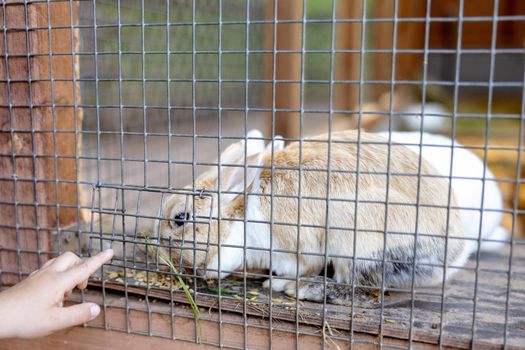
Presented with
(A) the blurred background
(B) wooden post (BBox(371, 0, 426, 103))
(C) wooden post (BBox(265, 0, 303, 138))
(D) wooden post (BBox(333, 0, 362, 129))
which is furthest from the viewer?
(B) wooden post (BBox(371, 0, 426, 103))

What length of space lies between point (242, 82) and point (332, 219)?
1.89ft

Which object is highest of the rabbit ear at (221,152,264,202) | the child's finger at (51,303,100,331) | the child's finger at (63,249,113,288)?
the rabbit ear at (221,152,264,202)

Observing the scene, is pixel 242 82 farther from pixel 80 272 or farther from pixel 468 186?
pixel 468 186

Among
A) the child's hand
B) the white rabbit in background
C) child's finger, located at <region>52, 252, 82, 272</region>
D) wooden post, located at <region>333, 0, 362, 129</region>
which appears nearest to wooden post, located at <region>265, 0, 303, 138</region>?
the white rabbit in background

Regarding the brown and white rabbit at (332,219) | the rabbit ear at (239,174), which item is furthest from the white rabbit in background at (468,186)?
the rabbit ear at (239,174)

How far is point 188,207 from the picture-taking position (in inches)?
80.4

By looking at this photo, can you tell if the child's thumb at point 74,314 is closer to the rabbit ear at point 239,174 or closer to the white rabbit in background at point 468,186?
the rabbit ear at point 239,174

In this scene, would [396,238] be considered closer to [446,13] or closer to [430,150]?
[430,150]

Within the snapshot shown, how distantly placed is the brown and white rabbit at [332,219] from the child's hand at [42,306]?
1.27 feet

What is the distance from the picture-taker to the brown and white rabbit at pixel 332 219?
72.9 inches

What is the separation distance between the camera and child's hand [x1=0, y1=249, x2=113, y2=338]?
1.38 meters

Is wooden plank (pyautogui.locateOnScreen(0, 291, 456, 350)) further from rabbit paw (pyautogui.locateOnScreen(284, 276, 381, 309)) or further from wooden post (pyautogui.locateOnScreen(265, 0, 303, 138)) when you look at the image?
wooden post (pyautogui.locateOnScreen(265, 0, 303, 138))

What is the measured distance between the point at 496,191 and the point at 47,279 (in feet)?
6.69

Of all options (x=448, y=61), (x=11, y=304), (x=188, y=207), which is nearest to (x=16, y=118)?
(x=188, y=207)
